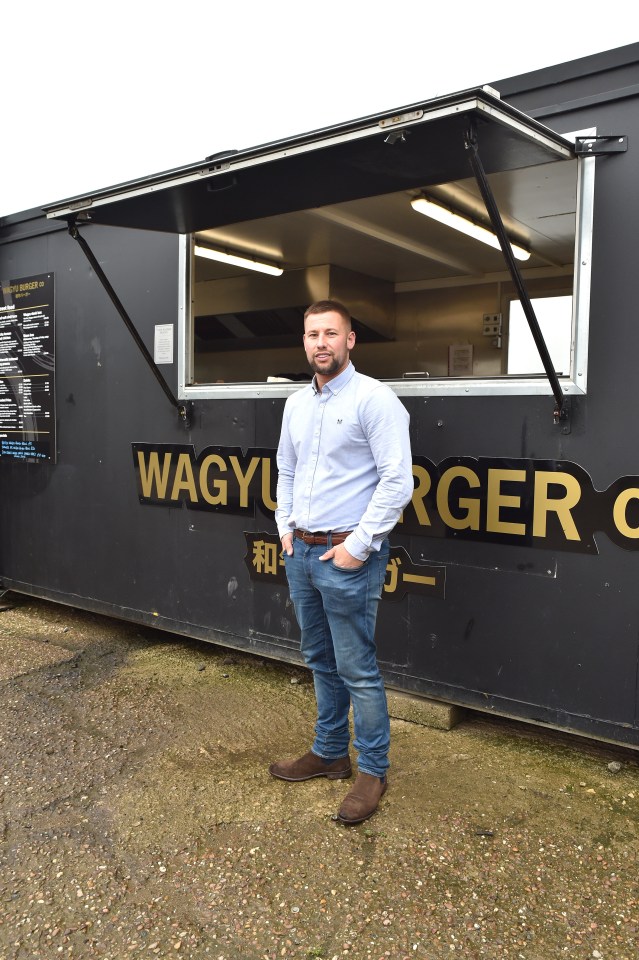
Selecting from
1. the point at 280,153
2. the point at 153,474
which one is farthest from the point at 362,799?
the point at 153,474

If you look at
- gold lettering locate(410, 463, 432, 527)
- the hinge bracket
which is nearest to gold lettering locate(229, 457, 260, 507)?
gold lettering locate(410, 463, 432, 527)

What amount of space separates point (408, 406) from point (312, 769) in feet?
5.27

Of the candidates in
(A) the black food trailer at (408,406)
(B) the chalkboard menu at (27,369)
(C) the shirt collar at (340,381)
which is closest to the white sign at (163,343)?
(A) the black food trailer at (408,406)

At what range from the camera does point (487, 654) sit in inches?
130

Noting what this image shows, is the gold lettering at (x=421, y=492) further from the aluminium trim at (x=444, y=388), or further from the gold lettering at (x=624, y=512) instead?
the gold lettering at (x=624, y=512)

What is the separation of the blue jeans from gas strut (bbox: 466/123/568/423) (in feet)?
2.94

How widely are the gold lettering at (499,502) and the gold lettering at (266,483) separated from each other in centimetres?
122

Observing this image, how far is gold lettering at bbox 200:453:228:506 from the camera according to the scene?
4199 millimetres

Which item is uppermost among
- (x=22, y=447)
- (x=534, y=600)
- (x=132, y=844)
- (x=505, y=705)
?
(x=22, y=447)

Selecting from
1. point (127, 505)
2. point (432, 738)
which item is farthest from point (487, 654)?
point (127, 505)

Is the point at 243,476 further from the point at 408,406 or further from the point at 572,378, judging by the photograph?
the point at 572,378

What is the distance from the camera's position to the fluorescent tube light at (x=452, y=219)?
15.4ft

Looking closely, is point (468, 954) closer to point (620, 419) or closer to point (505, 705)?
point (505, 705)

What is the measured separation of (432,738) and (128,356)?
2812mm
